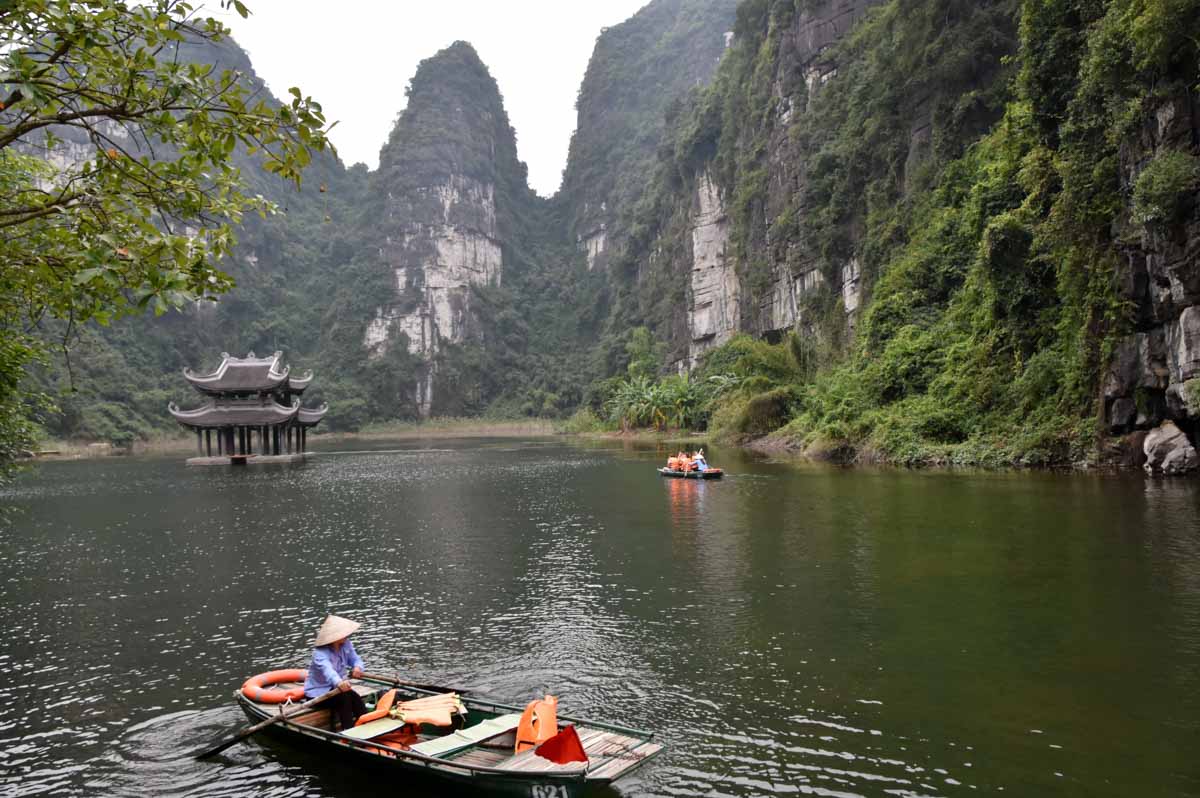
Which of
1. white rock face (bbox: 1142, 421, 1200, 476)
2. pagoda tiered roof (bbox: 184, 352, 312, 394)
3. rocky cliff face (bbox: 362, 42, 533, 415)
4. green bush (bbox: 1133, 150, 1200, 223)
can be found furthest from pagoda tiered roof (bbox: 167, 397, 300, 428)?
rocky cliff face (bbox: 362, 42, 533, 415)

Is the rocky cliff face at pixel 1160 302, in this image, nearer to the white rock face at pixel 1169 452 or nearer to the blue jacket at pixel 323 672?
the white rock face at pixel 1169 452

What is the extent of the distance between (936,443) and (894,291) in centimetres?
1319

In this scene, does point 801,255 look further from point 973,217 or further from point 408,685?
point 408,685

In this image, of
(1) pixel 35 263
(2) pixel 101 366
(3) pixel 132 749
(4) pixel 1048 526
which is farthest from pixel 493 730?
(2) pixel 101 366

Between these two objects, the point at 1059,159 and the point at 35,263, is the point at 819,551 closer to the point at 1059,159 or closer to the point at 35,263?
the point at 35,263

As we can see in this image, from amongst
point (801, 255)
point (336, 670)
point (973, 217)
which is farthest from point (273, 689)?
point (801, 255)

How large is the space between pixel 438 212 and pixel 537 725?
13467 cm

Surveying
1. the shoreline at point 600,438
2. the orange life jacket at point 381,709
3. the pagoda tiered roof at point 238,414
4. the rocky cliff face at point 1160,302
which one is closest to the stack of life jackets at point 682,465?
the shoreline at point 600,438

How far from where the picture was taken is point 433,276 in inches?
5162

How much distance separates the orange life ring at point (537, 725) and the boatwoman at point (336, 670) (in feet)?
6.30

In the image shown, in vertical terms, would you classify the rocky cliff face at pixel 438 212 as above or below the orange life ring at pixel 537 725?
above

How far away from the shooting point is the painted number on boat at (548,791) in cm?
605

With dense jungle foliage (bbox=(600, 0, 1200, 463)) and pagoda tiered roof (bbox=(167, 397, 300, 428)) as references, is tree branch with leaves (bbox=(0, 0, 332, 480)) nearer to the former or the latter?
dense jungle foliage (bbox=(600, 0, 1200, 463))

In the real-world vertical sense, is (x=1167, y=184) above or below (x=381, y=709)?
above
